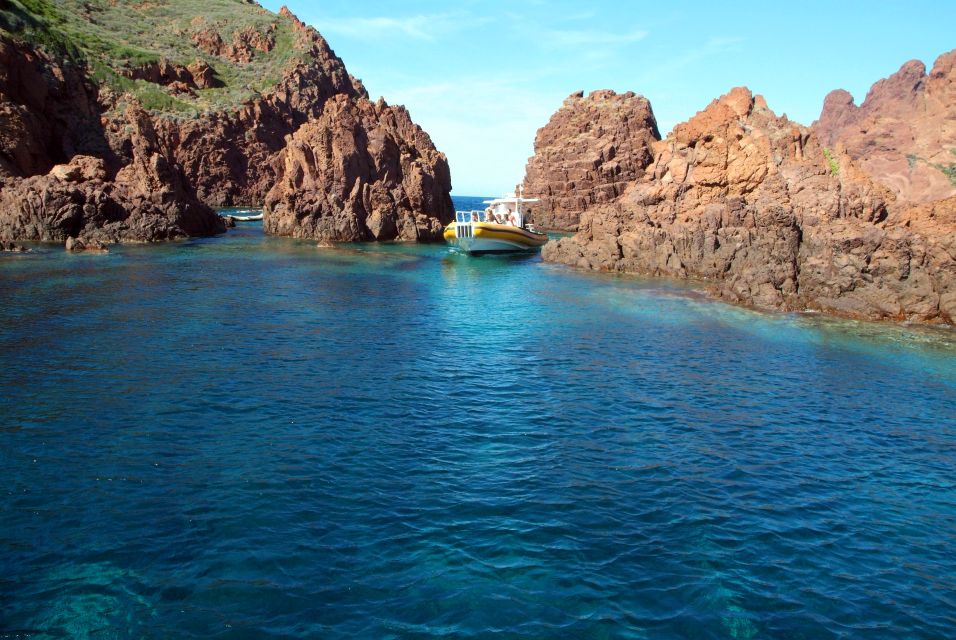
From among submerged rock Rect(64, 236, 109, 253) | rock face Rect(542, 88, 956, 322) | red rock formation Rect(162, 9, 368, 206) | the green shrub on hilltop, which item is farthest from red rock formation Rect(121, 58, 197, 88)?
rock face Rect(542, 88, 956, 322)

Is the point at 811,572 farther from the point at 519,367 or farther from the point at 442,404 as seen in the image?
the point at 519,367

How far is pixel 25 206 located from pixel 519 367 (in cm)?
5898

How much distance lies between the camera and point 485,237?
71188 millimetres

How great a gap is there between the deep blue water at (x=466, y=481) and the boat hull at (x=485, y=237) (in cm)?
3813

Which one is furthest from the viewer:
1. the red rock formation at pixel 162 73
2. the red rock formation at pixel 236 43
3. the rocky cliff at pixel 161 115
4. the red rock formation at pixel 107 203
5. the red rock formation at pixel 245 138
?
the red rock formation at pixel 236 43

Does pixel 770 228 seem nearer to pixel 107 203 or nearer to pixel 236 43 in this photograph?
pixel 107 203

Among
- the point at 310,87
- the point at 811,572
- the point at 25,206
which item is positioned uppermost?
the point at 310,87

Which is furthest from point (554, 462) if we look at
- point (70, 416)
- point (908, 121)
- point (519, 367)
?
point (908, 121)

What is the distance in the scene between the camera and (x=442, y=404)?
2241 centimetres

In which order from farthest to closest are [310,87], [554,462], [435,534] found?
[310,87]
[554,462]
[435,534]

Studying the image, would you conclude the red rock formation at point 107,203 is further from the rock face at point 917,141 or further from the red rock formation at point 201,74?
the rock face at point 917,141

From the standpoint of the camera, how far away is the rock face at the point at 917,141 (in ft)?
214

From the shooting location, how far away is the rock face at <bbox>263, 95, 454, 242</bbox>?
79625mm

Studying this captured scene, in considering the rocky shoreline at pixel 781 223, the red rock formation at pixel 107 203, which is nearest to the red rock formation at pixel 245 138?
the red rock formation at pixel 107 203
